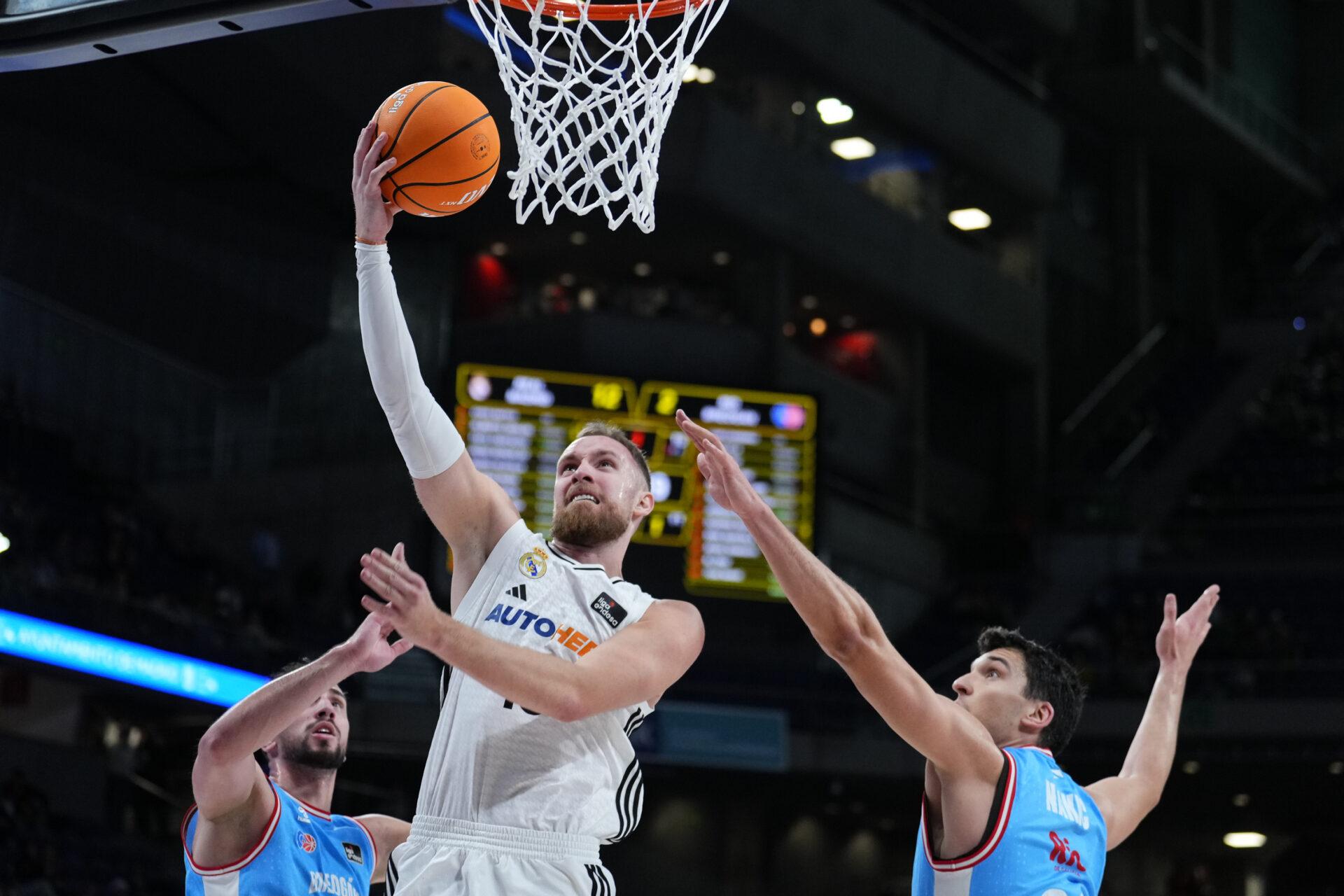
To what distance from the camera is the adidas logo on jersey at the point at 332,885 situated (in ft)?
14.3

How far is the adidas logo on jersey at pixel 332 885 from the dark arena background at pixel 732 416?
328 inches

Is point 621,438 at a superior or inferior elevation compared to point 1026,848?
superior

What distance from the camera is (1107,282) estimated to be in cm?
2627

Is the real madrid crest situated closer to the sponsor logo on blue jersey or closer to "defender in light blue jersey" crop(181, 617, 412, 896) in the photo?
the sponsor logo on blue jersey

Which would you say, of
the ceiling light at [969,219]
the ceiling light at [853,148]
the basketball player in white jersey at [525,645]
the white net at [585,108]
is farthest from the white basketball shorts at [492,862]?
the ceiling light at [969,219]

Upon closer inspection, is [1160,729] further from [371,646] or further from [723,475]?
[371,646]

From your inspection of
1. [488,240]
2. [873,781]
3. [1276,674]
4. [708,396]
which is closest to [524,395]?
[708,396]

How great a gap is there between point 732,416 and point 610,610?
11835 millimetres

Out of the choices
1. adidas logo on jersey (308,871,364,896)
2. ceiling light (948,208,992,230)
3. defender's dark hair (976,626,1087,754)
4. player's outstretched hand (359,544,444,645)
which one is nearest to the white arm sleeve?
player's outstretched hand (359,544,444,645)

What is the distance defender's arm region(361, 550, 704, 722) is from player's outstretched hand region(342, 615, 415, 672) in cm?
35

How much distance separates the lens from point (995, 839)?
12.9 feet

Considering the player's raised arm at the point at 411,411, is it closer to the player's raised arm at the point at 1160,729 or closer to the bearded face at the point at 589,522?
the bearded face at the point at 589,522

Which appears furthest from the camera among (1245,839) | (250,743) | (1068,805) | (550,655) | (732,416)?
(1245,839)

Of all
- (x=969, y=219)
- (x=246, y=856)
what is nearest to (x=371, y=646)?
(x=246, y=856)
